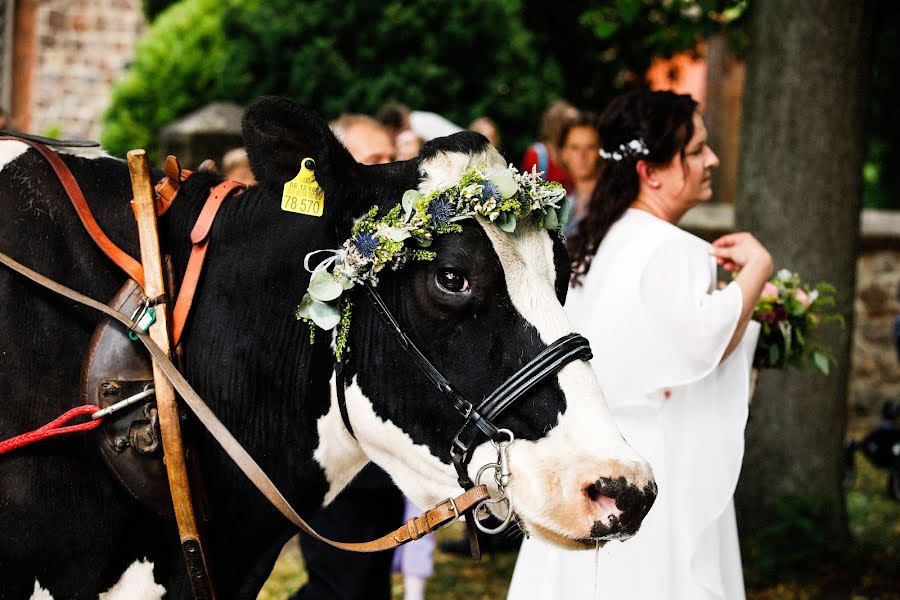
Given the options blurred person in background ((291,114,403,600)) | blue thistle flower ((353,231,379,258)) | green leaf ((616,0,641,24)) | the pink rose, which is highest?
green leaf ((616,0,641,24))

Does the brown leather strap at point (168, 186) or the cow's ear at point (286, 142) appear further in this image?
the brown leather strap at point (168, 186)

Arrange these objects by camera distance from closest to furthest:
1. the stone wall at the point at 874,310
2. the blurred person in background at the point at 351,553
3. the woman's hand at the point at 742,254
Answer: the woman's hand at the point at 742,254 < the blurred person in background at the point at 351,553 < the stone wall at the point at 874,310

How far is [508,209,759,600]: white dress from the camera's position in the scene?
11.4 ft

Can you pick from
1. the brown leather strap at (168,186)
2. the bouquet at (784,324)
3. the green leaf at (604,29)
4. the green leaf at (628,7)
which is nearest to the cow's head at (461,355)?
the brown leather strap at (168,186)

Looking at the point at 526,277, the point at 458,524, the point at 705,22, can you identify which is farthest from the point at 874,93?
the point at 526,277

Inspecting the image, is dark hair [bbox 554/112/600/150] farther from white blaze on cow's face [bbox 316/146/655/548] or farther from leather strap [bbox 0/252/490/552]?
leather strap [bbox 0/252/490/552]

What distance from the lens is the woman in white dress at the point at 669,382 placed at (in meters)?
3.48

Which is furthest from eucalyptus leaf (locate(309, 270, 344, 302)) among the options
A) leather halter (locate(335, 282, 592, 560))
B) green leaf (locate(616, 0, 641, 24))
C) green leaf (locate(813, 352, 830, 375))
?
green leaf (locate(616, 0, 641, 24))

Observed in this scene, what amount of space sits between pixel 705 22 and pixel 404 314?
5.16m

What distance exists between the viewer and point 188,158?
8078 mm

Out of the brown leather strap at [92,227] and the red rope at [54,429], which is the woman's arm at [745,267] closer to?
the brown leather strap at [92,227]

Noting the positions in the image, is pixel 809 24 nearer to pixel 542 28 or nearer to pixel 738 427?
pixel 738 427

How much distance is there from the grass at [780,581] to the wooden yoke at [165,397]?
10.6ft

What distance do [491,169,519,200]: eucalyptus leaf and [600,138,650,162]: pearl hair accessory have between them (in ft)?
4.97
